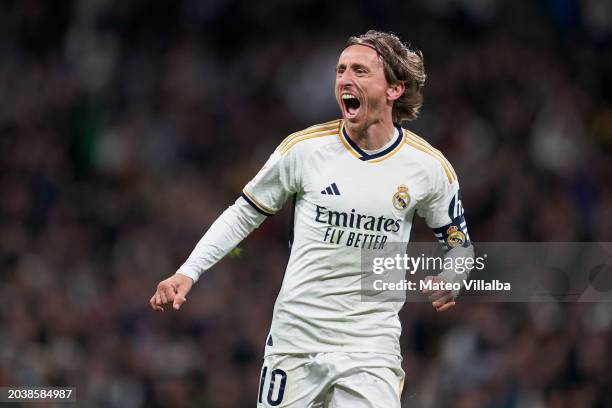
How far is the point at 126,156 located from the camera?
1250 centimetres

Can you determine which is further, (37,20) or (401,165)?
(37,20)

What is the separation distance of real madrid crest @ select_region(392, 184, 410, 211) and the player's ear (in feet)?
1.46

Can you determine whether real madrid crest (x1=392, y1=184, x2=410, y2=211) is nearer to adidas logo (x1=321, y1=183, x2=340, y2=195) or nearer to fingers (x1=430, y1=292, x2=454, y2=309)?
adidas logo (x1=321, y1=183, x2=340, y2=195)

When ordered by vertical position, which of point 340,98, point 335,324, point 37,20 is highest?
point 37,20

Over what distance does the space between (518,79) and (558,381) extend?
4221 millimetres

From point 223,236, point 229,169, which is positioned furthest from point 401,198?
point 229,169

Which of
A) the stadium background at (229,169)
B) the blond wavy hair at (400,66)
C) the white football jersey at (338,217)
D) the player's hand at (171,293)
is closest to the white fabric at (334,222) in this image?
the white football jersey at (338,217)

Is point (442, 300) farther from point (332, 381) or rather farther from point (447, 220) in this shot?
point (332, 381)

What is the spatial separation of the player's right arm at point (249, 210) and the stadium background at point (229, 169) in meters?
3.41

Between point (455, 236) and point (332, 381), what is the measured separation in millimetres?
984

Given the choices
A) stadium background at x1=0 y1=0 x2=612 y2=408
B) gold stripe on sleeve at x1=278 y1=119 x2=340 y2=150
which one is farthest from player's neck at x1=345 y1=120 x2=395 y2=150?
stadium background at x1=0 y1=0 x2=612 y2=408

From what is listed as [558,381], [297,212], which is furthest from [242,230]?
[558,381]

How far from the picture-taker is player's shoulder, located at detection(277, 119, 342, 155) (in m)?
5.30

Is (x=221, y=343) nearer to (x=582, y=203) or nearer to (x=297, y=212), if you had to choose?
(x=582, y=203)
